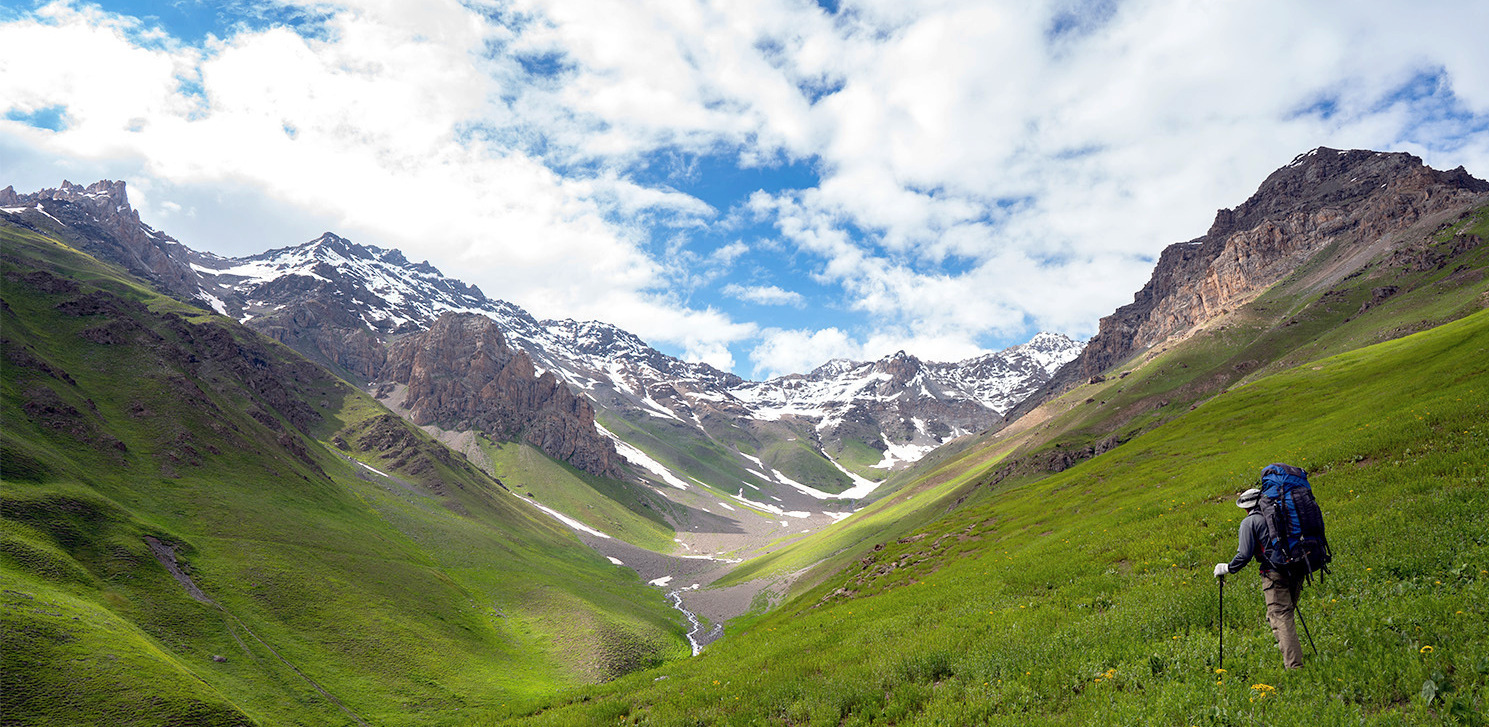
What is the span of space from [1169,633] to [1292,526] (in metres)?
3.61

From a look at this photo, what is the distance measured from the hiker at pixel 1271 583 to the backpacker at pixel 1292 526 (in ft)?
0.40

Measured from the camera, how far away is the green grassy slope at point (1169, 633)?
28.6 feet

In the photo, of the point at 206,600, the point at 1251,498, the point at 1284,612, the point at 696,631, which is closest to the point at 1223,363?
the point at 696,631

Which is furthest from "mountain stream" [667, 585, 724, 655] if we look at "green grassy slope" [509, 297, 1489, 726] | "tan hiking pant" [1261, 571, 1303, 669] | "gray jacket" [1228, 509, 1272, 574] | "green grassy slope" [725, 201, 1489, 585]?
"tan hiking pant" [1261, 571, 1303, 669]

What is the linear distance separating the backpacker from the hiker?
A: 122mm

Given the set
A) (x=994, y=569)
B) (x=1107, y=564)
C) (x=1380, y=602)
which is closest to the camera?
(x=1380, y=602)

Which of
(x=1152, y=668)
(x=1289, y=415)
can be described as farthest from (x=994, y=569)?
(x=1289, y=415)

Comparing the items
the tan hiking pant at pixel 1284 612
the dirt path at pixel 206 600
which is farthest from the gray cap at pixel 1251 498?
the dirt path at pixel 206 600

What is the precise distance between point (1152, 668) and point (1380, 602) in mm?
4284

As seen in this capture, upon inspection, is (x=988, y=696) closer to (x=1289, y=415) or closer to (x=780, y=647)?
(x=780, y=647)

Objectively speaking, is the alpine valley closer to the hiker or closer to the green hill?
the green hill

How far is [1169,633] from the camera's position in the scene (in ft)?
41.9

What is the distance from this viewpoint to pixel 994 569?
1158 inches

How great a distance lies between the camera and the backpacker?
34.0 ft
